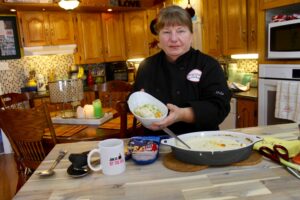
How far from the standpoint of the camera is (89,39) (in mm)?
4465

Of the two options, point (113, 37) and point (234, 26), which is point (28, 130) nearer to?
point (234, 26)

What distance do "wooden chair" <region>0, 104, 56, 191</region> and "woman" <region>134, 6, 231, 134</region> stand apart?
63 cm

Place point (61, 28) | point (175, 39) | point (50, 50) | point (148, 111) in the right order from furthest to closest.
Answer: point (61, 28), point (50, 50), point (175, 39), point (148, 111)

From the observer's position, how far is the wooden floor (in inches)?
109

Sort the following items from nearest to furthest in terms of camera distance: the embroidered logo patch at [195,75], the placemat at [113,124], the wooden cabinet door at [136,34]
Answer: the embroidered logo patch at [195,75]
the placemat at [113,124]
the wooden cabinet door at [136,34]

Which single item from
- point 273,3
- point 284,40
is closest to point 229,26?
point 273,3

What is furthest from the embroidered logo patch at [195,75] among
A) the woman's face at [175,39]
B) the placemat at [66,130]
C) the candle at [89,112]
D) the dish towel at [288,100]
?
the dish towel at [288,100]

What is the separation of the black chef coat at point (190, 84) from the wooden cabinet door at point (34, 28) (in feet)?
10.1

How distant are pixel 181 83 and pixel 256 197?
2.44 feet

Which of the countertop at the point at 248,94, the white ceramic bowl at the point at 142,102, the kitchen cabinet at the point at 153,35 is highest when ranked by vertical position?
the kitchen cabinet at the point at 153,35

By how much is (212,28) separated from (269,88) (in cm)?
117

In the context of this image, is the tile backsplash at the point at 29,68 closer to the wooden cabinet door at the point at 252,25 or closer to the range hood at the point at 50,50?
the range hood at the point at 50,50

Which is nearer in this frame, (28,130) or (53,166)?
(53,166)

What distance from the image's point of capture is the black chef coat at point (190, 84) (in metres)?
1.29
